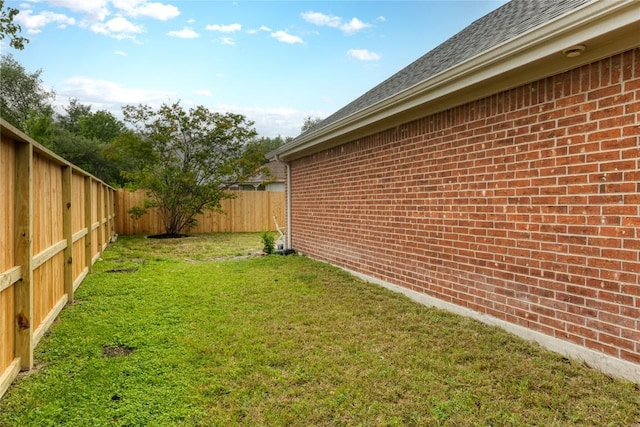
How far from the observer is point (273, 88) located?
1489cm

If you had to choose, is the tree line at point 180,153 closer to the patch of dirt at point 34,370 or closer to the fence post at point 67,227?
the fence post at point 67,227

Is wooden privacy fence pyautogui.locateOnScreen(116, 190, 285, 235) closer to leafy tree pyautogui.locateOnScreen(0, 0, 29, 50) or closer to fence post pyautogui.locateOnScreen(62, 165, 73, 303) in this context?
leafy tree pyautogui.locateOnScreen(0, 0, 29, 50)

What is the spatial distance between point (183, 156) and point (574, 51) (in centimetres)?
1352

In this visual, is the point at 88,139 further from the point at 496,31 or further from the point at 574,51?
the point at 574,51

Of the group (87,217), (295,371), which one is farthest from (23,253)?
(87,217)

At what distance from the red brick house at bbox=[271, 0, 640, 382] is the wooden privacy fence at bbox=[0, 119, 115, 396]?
12.2 feet

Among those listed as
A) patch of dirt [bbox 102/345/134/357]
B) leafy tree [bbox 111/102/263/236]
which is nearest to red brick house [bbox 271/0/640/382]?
patch of dirt [bbox 102/345/134/357]

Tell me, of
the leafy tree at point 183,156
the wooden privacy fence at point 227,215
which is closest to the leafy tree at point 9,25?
the leafy tree at point 183,156

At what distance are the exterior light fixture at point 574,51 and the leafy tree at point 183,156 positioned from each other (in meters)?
12.5

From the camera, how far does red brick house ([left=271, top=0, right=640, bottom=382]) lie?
8.25 feet

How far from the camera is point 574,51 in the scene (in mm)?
2648

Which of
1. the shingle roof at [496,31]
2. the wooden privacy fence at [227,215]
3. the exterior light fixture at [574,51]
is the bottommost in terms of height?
the wooden privacy fence at [227,215]

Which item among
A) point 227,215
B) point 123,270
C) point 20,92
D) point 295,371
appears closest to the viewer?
point 295,371

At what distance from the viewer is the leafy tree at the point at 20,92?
2267 cm
